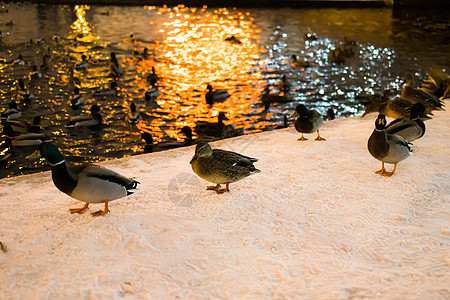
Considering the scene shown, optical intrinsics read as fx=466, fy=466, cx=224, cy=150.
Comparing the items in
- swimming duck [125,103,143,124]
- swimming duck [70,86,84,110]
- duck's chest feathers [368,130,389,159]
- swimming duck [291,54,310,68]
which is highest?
duck's chest feathers [368,130,389,159]

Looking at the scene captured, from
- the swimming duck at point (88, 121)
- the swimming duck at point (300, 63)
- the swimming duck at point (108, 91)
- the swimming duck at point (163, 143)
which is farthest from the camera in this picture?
the swimming duck at point (300, 63)

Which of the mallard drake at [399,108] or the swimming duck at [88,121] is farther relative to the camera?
the swimming duck at [88,121]

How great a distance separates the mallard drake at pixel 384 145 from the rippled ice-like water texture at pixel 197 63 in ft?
19.2

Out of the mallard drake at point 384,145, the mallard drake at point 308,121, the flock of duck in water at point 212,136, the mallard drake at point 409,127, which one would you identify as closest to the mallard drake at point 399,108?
the flock of duck in water at point 212,136

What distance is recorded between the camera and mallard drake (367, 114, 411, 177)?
5.48 meters

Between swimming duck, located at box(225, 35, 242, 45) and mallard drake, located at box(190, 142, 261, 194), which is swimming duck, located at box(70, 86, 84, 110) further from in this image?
swimming duck, located at box(225, 35, 242, 45)

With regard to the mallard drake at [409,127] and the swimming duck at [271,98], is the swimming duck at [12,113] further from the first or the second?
the mallard drake at [409,127]

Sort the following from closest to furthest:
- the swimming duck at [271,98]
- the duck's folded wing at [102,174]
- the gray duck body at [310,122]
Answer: the duck's folded wing at [102,174] < the gray duck body at [310,122] < the swimming duck at [271,98]

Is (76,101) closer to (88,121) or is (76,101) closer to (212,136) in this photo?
(88,121)

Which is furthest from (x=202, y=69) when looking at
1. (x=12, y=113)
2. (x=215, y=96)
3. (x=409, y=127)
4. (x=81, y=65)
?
(x=409, y=127)

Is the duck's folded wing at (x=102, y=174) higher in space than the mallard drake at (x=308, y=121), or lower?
higher

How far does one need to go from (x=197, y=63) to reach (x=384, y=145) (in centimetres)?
1380

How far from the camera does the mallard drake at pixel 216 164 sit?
505 cm

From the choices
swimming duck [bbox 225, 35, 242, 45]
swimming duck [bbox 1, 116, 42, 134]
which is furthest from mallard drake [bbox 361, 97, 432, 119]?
swimming duck [bbox 225, 35, 242, 45]
